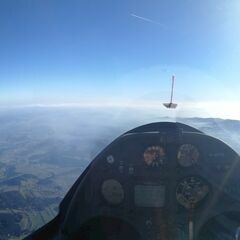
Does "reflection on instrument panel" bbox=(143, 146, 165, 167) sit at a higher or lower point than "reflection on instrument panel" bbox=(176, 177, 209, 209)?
higher

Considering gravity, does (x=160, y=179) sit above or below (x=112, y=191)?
above

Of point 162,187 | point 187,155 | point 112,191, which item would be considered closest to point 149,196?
point 162,187

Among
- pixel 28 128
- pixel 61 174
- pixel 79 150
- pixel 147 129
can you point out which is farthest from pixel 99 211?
pixel 28 128

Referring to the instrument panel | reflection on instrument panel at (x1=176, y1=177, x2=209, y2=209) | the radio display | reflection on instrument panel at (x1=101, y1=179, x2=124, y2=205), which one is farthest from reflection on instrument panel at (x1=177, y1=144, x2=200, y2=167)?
reflection on instrument panel at (x1=101, y1=179, x2=124, y2=205)

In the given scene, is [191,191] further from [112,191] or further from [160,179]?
[112,191]

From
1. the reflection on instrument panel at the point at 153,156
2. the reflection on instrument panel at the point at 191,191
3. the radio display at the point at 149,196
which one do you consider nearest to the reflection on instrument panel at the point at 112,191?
the radio display at the point at 149,196

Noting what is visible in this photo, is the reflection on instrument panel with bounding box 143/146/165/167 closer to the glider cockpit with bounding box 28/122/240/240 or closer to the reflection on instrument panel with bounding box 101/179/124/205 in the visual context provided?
the glider cockpit with bounding box 28/122/240/240

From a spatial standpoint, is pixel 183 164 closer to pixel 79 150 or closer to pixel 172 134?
pixel 172 134
